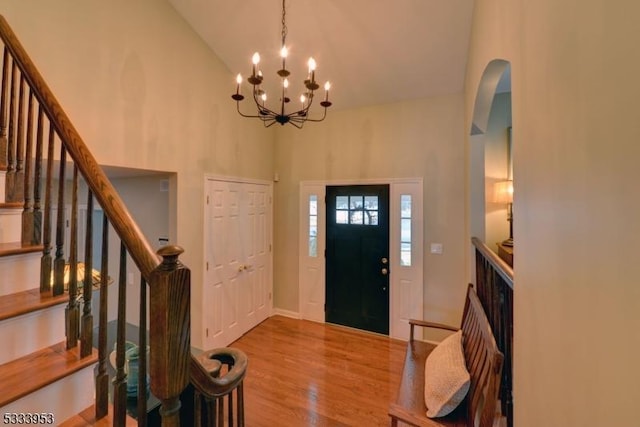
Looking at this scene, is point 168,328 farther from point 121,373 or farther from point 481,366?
point 481,366

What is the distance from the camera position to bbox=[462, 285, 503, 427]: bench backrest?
4.28ft

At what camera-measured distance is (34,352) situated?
49.0 inches

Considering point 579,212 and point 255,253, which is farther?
point 255,253

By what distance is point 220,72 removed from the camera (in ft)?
11.6

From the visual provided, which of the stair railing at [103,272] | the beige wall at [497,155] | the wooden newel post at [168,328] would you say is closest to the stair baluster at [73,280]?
the stair railing at [103,272]

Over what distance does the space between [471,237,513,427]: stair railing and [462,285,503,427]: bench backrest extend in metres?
0.10

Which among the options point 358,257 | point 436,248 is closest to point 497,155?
point 436,248

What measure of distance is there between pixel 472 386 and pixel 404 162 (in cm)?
262

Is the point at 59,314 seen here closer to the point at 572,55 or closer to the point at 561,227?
the point at 561,227

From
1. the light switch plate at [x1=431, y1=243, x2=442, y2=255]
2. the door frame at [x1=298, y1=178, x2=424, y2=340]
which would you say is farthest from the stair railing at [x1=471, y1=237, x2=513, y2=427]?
the door frame at [x1=298, y1=178, x2=424, y2=340]

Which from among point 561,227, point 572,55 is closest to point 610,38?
point 572,55

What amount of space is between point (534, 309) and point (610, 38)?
73cm

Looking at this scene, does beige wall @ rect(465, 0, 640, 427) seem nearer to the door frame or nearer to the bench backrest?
the bench backrest

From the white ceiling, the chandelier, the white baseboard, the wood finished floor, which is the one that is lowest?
the wood finished floor
